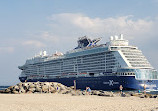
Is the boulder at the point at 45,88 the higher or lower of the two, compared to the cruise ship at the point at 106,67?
lower

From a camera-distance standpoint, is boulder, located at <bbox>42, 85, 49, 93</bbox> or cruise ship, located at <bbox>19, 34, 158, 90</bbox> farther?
cruise ship, located at <bbox>19, 34, 158, 90</bbox>

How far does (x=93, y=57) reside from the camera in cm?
5959

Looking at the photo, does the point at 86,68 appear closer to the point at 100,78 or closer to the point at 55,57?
the point at 100,78

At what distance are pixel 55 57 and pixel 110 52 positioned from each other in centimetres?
2641

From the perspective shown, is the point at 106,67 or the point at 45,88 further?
the point at 106,67

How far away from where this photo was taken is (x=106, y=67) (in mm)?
54750

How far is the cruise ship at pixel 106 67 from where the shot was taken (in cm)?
4828

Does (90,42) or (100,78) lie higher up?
(90,42)

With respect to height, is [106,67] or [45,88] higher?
[106,67]

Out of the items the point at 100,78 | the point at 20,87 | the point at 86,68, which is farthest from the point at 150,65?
the point at 20,87

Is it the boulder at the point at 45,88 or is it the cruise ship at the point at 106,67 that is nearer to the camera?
the boulder at the point at 45,88

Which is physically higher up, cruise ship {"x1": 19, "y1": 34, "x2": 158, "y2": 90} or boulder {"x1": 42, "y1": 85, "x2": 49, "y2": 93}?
cruise ship {"x1": 19, "y1": 34, "x2": 158, "y2": 90}

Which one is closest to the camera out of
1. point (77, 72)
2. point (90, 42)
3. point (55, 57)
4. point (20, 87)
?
point (20, 87)

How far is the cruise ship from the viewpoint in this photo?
4828cm
